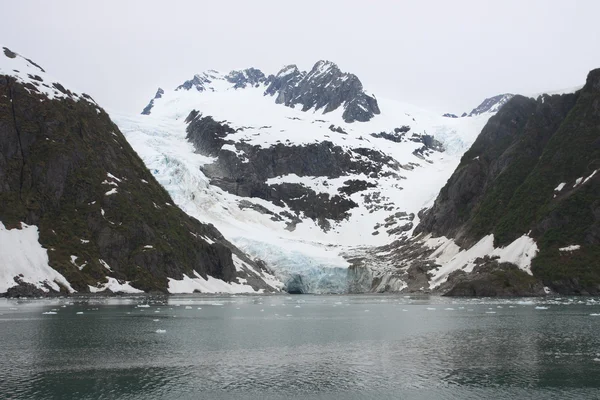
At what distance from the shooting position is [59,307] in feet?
308

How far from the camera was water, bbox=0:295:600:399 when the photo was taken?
35.8 m

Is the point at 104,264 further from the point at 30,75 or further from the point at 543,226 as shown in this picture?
the point at 543,226

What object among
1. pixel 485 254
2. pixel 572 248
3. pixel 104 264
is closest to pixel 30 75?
pixel 104 264

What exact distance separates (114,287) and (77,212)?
25548 mm

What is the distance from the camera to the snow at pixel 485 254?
15338cm

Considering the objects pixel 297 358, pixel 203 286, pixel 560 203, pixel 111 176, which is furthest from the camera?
pixel 111 176

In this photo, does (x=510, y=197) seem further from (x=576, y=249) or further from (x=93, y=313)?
(x=93, y=313)

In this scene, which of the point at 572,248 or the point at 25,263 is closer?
the point at 25,263

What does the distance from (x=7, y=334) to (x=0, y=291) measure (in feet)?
233

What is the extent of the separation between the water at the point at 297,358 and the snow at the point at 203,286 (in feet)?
263

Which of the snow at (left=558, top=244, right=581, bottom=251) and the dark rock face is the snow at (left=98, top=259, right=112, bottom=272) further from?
the snow at (left=558, top=244, right=581, bottom=251)

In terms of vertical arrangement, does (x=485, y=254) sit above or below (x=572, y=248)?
below

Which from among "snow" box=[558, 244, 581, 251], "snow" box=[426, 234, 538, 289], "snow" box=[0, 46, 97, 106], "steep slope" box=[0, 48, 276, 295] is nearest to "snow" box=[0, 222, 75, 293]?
"steep slope" box=[0, 48, 276, 295]

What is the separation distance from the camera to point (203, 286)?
17100 centimetres
